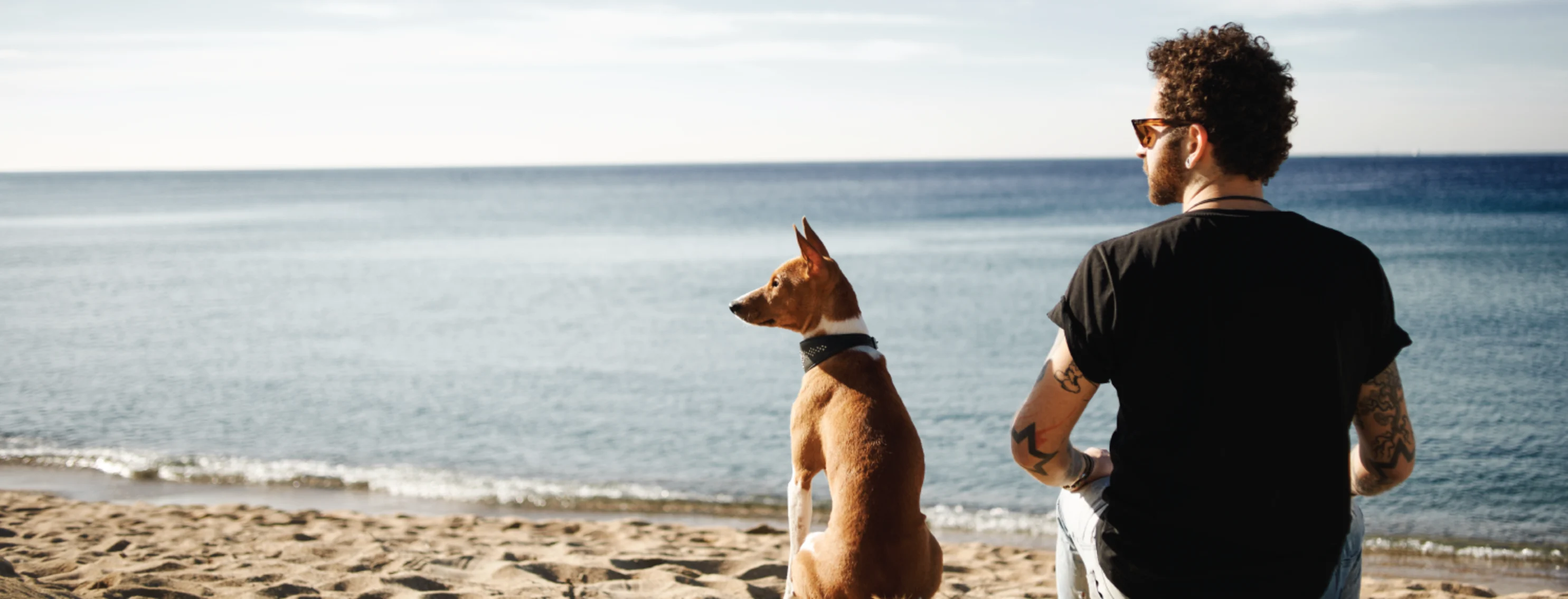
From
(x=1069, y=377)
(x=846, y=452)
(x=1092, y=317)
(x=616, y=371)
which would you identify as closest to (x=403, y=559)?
(x=846, y=452)

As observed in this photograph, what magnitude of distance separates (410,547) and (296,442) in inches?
230

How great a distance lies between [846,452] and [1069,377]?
1.22 metres

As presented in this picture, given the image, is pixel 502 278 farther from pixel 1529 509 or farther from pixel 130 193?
pixel 130 193

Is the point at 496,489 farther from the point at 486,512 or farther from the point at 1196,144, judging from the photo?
the point at 1196,144

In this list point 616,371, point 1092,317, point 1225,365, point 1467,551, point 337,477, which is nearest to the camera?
point 1225,365

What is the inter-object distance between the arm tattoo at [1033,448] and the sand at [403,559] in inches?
125

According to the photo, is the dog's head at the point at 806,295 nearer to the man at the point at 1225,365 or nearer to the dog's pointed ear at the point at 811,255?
the dog's pointed ear at the point at 811,255

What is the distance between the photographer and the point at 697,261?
33594 mm

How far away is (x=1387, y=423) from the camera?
2.49 m

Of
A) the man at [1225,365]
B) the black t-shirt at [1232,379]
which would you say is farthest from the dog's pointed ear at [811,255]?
the black t-shirt at [1232,379]

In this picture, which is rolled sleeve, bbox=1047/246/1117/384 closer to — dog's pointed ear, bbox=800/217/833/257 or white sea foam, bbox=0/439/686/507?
dog's pointed ear, bbox=800/217/833/257

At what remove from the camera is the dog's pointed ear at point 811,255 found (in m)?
3.88

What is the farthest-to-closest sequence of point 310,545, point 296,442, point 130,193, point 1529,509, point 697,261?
1. point 130,193
2. point 697,261
3. point 296,442
4. point 1529,509
5. point 310,545

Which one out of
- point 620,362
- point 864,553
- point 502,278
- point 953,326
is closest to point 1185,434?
point 864,553
